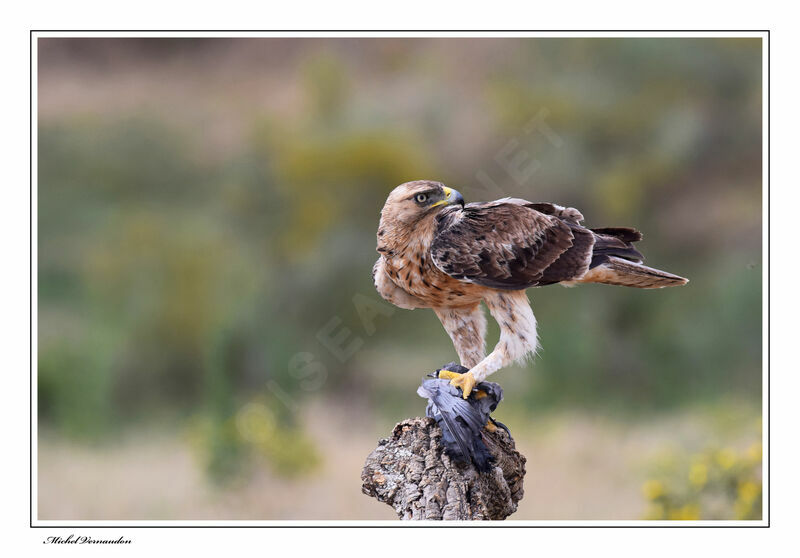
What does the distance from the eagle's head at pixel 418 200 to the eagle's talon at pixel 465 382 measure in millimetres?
637

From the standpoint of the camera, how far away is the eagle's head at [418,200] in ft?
9.18

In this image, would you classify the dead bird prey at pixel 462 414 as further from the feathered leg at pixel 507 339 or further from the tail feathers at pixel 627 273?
the tail feathers at pixel 627 273

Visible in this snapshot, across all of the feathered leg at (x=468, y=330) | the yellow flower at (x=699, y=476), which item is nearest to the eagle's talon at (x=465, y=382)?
the feathered leg at (x=468, y=330)

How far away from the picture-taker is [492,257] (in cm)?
286

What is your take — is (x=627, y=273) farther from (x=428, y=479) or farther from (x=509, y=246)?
(x=428, y=479)

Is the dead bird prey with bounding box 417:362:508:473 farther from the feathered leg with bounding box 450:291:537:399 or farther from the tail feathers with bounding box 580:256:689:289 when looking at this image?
the tail feathers with bounding box 580:256:689:289

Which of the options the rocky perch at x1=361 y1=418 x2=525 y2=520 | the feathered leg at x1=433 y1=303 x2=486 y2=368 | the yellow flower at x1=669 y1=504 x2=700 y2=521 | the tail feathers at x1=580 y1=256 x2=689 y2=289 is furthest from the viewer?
the yellow flower at x1=669 y1=504 x2=700 y2=521

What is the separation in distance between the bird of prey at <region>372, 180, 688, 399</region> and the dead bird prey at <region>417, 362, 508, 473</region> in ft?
0.19

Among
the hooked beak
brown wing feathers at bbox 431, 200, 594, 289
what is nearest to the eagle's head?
the hooked beak

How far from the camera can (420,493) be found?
2795 millimetres

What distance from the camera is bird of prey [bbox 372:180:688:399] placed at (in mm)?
2838

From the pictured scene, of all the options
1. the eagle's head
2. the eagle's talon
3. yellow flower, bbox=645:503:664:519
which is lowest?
yellow flower, bbox=645:503:664:519
